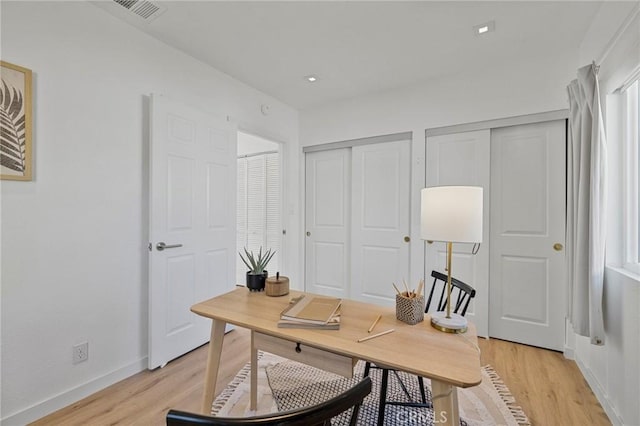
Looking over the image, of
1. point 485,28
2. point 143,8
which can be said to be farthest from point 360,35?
point 143,8

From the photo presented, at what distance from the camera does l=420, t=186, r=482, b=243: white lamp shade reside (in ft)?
3.92

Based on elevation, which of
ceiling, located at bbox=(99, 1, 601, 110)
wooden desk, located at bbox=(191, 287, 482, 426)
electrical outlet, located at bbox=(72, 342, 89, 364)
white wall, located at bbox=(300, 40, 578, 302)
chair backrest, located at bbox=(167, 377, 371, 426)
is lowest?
electrical outlet, located at bbox=(72, 342, 89, 364)

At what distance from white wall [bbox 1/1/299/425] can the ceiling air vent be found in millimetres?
186

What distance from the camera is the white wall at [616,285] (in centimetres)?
145

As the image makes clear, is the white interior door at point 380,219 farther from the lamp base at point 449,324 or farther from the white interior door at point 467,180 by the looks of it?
the lamp base at point 449,324

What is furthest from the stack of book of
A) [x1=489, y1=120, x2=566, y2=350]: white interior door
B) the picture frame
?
[x1=489, y1=120, x2=566, y2=350]: white interior door

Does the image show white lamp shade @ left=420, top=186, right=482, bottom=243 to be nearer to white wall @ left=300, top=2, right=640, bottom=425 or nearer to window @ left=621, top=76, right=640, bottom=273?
white wall @ left=300, top=2, right=640, bottom=425

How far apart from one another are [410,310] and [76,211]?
2.02 metres

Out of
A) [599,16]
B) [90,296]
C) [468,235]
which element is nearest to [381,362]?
[468,235]

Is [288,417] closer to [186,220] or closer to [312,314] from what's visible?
[312,314]

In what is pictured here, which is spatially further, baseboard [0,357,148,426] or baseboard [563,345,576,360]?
baseboard [563,345,576,360]

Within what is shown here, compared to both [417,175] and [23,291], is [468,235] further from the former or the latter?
[23,291]

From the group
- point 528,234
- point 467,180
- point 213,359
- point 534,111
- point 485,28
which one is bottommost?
point 213,359

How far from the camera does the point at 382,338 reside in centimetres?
112
